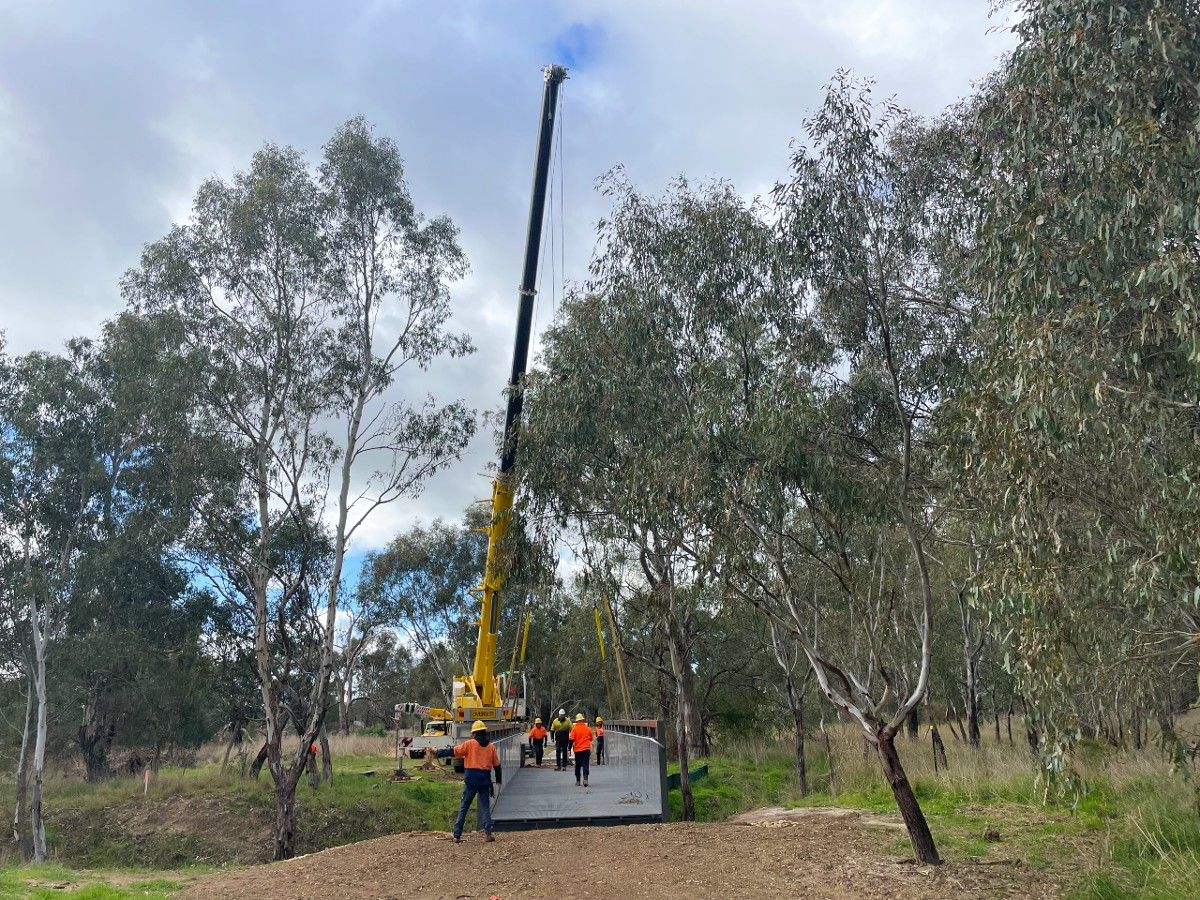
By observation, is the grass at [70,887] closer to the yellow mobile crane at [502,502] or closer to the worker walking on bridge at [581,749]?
the yellow mobile crane at [502,502]

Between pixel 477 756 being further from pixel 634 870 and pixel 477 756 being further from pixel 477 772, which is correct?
pixel 634 870

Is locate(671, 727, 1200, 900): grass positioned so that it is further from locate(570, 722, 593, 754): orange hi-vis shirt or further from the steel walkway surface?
locate(570, 722, 593, 754): orange hi-vis shirt

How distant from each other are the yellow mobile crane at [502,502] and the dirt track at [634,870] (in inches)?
233

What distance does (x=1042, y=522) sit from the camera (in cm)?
736

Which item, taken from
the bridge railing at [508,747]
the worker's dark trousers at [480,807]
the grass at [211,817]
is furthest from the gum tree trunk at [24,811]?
the worker's dark trousers at [480,807]

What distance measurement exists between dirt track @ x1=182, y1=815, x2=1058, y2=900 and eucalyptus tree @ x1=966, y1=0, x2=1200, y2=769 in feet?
9.18

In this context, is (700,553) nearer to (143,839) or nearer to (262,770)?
(143,839)

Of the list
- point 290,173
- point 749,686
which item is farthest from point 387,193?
point 749,686

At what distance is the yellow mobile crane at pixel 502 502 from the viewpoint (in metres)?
19.2

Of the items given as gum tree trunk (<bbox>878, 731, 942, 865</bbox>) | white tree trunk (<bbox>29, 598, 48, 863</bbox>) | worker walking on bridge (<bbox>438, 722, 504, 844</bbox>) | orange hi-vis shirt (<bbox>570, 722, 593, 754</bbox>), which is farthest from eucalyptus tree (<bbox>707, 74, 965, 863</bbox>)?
white tree trunk (<bbox>29, 598, 48, 863</bbox>)

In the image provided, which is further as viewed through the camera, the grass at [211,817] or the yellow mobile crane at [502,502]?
the grass at [211,817]

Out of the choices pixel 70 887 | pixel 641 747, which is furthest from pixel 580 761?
pixel 70 887

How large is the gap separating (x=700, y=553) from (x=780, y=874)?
3790mm

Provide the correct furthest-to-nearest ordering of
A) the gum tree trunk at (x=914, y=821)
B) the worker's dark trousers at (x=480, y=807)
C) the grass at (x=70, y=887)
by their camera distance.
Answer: the worker's dark trousers at (x=480, y=807), the grass at (x=70, y=887), the gum tree trunk at (x=914, y=821)
